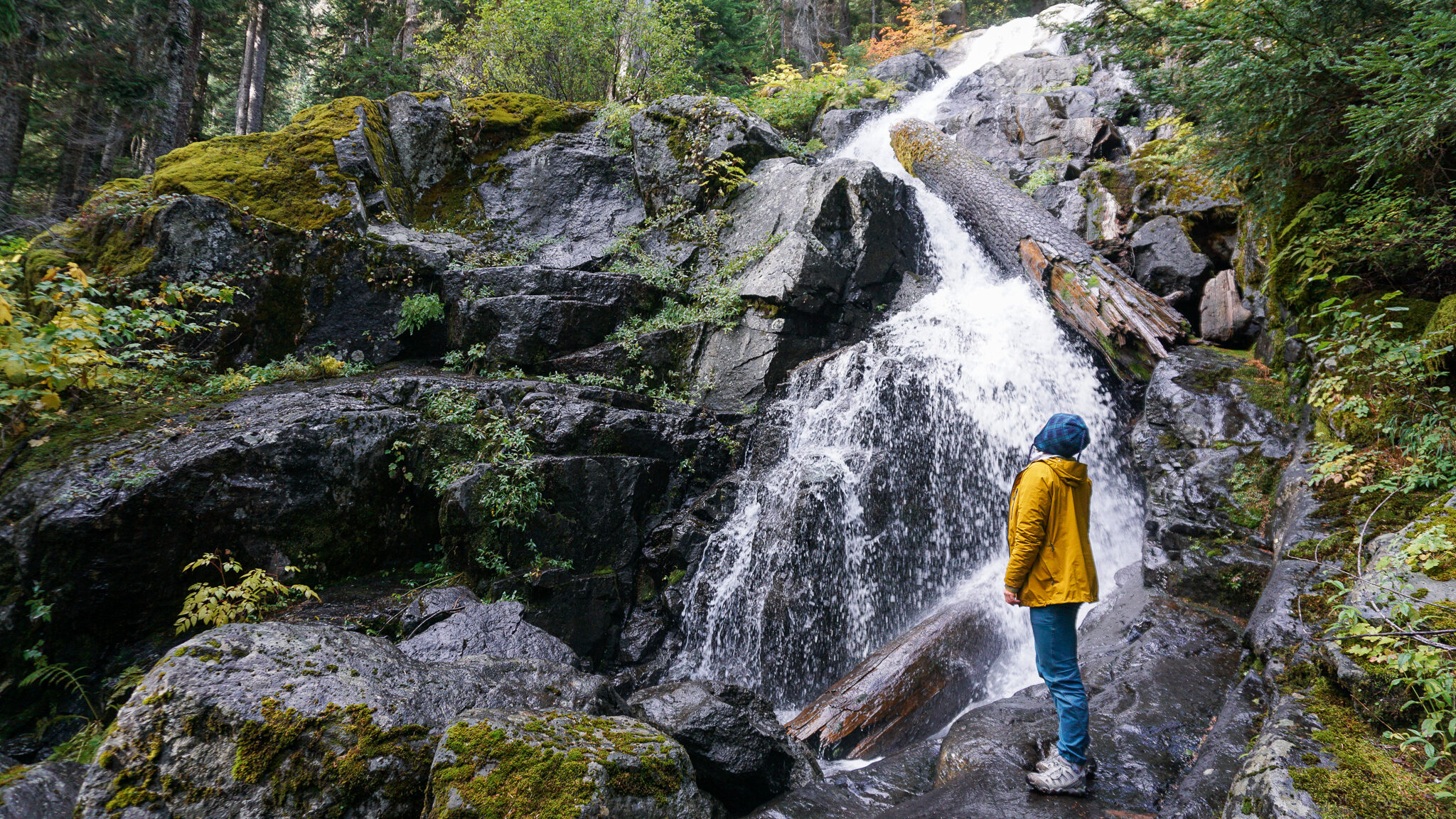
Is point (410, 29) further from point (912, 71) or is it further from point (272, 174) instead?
point (912, 71)

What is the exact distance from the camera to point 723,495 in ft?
25.9

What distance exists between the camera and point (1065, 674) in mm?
3621

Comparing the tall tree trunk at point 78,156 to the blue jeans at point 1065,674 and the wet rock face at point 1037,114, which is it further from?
the wet rock face at point 1037,114

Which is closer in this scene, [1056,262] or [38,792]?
[38,792]

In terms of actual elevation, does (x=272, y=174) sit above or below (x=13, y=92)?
below

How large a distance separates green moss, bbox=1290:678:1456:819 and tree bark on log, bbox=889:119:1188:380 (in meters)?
6.39

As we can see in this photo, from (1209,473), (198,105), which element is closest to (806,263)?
(1209,473)

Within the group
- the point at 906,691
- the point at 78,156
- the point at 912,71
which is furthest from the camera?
the point at 912,71

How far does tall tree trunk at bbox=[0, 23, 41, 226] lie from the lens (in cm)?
905

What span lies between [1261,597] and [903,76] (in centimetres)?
1921

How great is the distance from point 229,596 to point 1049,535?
6745mm

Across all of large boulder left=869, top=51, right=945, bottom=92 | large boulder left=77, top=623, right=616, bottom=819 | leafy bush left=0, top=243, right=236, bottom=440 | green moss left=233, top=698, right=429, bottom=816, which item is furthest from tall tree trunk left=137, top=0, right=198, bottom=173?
large boulder left=869, top=51, right=945, bottom=92

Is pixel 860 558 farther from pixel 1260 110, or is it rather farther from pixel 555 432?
pixel 1260 110

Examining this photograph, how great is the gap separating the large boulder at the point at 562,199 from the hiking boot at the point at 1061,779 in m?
9.24
